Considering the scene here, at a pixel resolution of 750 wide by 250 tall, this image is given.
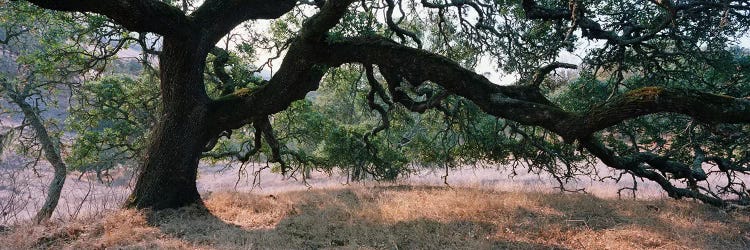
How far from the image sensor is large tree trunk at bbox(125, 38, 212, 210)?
6.68m

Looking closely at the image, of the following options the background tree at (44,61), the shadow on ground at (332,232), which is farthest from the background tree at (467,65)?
the background tree at (44,61)

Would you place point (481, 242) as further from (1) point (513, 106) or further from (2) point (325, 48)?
(2) point (325, 48)

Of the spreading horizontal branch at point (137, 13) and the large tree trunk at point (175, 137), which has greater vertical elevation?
the spreading horizontal branch at point (137, 13)

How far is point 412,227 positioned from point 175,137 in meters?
4.18

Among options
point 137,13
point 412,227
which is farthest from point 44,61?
point 412,227

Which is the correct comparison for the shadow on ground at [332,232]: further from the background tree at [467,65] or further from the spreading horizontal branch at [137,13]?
the spreading horizontal branch at [137,13]

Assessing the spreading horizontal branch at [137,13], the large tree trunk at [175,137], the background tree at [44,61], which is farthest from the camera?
the background tree at [44,61]

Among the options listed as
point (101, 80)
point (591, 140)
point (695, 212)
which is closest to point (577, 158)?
point (695, 212)

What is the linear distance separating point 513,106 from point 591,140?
97 centimetres

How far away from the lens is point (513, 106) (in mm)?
5051

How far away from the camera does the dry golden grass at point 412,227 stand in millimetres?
5141

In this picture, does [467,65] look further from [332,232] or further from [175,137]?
[175,137]

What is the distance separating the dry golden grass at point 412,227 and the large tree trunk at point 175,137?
0.42 meters

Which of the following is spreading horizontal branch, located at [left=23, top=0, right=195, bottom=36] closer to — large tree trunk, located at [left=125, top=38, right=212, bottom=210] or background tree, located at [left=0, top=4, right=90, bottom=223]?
large tree trunk, located at [left=125, top=38, right=212, bottom=210]
